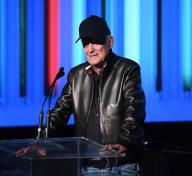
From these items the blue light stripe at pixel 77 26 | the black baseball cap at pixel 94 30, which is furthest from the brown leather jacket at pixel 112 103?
the blue light stripe at pixel 77 26

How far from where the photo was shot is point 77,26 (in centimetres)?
392

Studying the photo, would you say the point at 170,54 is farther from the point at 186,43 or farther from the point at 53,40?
the point at 53,40

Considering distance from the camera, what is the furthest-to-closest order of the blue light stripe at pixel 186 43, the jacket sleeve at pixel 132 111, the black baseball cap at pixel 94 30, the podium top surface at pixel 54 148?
the blue light stripe at pixel 186 43
the black baseball cap at pixel 94 30
the jacket sleeve at pixel 132 111
the podium top surface at pixel 54 148

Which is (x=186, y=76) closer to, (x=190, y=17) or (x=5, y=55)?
(x=190, y=17)

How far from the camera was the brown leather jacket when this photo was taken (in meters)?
2.64

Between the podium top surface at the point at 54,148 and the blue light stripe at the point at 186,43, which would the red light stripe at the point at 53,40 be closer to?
the blue light stripe at the point at 186,43

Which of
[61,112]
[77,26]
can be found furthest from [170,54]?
[61,112]

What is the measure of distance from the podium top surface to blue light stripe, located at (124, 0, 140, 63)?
5.38 feet

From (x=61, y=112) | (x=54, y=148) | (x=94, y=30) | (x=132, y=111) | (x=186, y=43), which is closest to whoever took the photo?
(x=54, y=148)

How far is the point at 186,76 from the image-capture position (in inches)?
151

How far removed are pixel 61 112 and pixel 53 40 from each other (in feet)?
3.74

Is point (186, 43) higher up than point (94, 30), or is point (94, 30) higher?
point (94, 30)

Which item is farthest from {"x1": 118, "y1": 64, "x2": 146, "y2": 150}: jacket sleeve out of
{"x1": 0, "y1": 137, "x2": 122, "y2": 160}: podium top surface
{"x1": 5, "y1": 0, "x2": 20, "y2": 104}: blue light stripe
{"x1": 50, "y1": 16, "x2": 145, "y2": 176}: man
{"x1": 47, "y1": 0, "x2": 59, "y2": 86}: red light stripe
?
{"x1": 5, "y1": 0, "x2": 20, "y2": 104}: blue light stripe

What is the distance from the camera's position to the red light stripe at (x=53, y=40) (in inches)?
154
